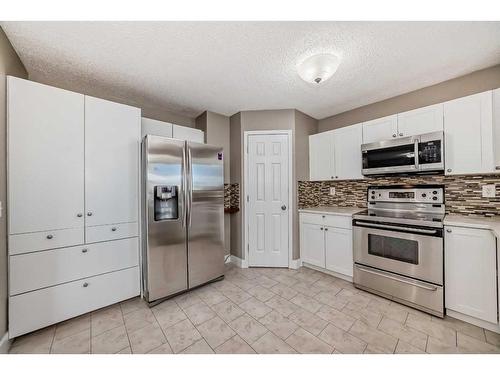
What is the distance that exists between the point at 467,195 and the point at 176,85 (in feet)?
11.1

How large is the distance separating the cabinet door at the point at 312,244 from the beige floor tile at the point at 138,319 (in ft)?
6.71

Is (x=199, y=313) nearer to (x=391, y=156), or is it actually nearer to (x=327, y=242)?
(x=327, y=242)

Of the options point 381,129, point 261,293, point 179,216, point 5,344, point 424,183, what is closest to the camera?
point 5,344

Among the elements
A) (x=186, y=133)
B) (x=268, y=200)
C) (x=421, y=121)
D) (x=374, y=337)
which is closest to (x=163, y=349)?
(x=374, y=337)

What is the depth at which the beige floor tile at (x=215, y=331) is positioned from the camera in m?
1.55

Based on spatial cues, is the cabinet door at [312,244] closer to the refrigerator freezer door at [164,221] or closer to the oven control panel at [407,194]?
the oven control panel at [407,194]

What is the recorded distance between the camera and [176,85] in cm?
226

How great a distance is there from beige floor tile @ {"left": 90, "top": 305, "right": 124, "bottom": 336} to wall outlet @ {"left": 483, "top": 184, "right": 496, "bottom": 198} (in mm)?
3694

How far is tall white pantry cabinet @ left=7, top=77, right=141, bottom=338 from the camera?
155 centimetres

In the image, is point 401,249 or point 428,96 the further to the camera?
point 428,96

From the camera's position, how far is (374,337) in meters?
1.57

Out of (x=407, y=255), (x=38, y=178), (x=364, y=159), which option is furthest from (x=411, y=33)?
(x=38, y=178)

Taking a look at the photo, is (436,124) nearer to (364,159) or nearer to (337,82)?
(364,159)

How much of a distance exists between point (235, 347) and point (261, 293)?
32.4 inches
